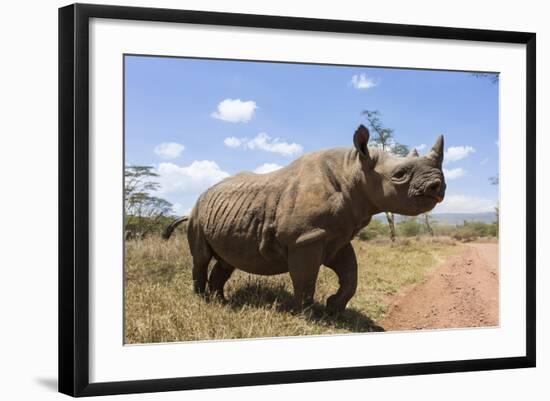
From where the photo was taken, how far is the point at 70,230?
22.0 ft

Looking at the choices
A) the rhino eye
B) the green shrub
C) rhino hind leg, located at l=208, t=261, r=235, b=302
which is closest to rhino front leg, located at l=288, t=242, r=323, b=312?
rhino hind leg, located at l=208, t=261, r=235, b=302

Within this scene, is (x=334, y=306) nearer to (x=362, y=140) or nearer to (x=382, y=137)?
(x=362, y=140)

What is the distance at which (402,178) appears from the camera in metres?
7.97

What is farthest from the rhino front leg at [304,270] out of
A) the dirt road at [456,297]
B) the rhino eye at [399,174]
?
the rhino eye at [399,174]

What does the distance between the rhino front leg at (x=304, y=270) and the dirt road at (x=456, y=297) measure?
2.84 feet

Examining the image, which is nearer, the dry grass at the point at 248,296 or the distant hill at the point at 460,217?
the dry grass at the point at 248,296

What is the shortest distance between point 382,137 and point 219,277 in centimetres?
222

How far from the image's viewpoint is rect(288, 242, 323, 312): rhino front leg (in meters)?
8.00

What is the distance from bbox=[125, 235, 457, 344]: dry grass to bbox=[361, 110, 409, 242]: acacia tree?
3.52 ft

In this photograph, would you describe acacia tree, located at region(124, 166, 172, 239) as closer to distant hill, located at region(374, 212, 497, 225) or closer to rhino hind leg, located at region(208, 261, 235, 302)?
rhino hind leg, located at region(208, 261, 235, 302)

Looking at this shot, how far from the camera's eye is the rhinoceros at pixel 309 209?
26.2 feet

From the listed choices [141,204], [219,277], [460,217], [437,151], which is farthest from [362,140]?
[141,204]

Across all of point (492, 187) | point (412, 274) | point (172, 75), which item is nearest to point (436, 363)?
point (412, 274)

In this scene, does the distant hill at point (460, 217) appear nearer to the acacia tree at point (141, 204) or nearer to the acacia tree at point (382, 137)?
the acacia tree at point (382, 137)
